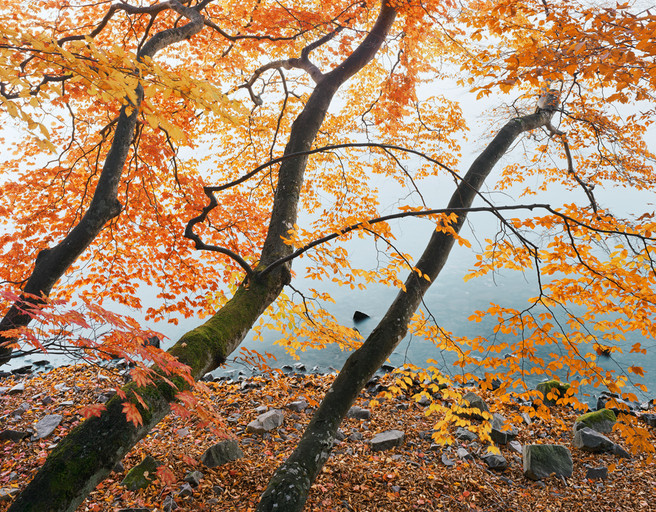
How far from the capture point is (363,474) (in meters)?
4.54

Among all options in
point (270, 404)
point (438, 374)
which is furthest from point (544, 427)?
point (270, 404)

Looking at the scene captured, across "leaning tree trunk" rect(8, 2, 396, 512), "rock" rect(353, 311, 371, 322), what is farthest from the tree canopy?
"rock" rect(353, 311, 371, 322)

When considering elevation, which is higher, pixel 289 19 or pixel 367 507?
pixel 289 19

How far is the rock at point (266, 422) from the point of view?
554 cm

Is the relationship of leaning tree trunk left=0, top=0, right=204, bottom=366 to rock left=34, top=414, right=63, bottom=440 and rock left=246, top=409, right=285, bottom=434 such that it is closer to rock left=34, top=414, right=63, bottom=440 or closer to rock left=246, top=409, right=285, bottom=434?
rock left=34, top=414, right=63, bottom=440

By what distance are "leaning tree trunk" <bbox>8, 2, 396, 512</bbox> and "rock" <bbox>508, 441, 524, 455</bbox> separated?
4.39 m

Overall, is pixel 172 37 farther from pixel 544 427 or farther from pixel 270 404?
pixel 544 427

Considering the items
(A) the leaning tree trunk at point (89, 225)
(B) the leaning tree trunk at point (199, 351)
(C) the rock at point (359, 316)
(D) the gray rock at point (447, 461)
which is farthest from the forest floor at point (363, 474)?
(C) the rock at point (359, 316)

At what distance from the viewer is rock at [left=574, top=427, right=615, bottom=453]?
5.32 m

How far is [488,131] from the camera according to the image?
8.43 m

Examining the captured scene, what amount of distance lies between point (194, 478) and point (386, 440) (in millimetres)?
2649

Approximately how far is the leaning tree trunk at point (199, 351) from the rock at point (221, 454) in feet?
7.26

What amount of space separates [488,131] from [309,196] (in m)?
5.36

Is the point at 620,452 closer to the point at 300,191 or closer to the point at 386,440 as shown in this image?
the point at 386,440
